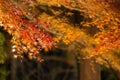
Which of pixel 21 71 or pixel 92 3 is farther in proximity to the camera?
pixel 21 71

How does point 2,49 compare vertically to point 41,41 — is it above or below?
below

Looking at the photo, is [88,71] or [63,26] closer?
[63,26]

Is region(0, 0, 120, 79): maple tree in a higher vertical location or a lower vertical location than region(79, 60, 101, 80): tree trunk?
higher

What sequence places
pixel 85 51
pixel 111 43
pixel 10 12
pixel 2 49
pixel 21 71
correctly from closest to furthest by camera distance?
pixel 10 12 → pixel 111 43 → pixel 85 51 → pixel 2 49 → pixel 21 71

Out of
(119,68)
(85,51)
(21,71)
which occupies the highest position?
(85,51)

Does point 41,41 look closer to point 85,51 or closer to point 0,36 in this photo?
point 85,51

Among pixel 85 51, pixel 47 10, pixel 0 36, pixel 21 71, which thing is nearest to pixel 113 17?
pixel 85 51

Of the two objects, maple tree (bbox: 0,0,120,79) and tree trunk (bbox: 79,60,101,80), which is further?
tree trunk (bbox: 79,60,101,80)

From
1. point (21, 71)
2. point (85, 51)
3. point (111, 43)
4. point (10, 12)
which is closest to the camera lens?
point (10, 12)

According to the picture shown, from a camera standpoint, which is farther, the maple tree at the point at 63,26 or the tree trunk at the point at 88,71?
the tree trunk at the point at 88,71

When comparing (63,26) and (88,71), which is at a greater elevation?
(63,26)

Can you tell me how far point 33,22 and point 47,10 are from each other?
206 cm

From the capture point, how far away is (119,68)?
37.6ft

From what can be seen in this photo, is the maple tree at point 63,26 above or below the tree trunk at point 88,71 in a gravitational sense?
above
